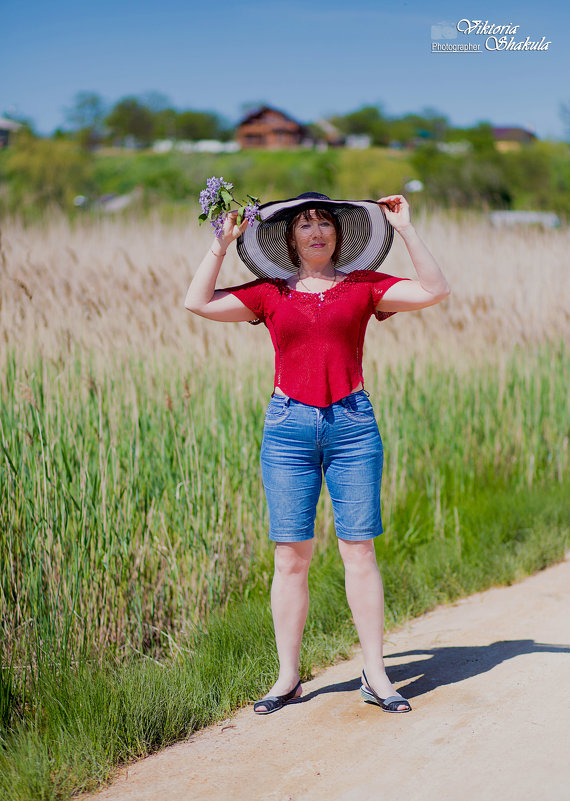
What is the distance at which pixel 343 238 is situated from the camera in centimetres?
323

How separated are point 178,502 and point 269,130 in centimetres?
11641

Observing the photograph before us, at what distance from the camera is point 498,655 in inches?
142

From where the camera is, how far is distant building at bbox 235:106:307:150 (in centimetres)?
11319

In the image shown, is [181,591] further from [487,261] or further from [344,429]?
[487,261]

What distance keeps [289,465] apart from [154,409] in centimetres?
161

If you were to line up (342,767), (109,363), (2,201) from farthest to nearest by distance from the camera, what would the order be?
(2,201), (109,363), (342,767)

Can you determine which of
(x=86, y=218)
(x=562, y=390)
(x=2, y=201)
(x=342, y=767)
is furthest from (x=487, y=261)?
(x=2, y=201)

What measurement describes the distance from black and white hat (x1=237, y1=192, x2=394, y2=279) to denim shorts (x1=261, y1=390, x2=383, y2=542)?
499mm

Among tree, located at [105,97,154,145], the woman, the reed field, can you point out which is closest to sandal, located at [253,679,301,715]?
the woman

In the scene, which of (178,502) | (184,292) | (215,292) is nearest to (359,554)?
(215,292)

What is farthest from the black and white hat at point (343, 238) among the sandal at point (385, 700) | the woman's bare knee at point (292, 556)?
the sandal at point (385, 700)

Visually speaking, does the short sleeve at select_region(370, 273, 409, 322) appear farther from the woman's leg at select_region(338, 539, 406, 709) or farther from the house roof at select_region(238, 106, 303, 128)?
the house roof at select_region(238, 106, 303, 128)

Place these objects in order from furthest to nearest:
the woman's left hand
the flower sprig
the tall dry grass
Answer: the tall dry grass, the woman's left hand, the flower sprig

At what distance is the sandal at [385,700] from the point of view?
311 cm
